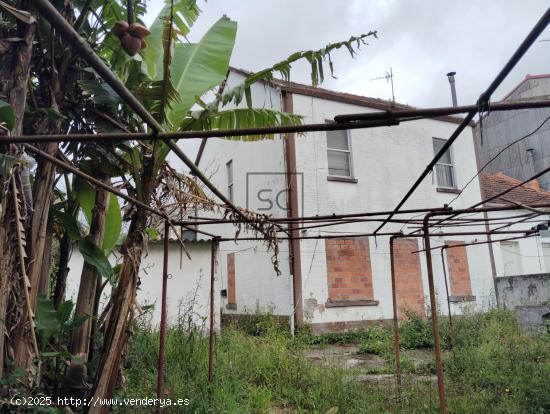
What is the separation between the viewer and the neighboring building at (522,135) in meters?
17.8

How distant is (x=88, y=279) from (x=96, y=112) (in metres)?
1.43

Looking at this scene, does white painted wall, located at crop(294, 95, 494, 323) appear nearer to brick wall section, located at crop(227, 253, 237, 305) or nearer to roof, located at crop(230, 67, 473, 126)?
roof, located at crop(230, 67, 473, 126)

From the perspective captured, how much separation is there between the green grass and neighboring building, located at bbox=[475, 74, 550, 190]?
1286cm

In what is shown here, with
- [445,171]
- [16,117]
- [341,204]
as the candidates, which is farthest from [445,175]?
[16,117]

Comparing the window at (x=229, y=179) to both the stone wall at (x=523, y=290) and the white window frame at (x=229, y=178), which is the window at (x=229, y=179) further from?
the stone wall at (x=523, y=290)

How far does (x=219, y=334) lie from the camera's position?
855 cm

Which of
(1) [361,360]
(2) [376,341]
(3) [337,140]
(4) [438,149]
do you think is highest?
(4) [438,149]

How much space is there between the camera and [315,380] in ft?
19.1

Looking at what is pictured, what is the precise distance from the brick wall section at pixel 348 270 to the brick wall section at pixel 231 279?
11.7ft

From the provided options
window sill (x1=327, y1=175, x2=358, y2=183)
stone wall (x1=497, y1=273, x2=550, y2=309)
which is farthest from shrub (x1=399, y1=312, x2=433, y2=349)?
window sill (x1=327, y1=175, x2=358, y2=183)

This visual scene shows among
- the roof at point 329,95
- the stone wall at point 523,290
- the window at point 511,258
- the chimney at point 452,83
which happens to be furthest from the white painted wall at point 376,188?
the chimney at point 452,83

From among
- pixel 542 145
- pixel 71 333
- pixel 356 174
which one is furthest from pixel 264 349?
pixel 542 145

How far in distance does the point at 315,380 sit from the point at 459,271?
8295mm

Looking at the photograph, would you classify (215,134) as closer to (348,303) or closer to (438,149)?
(348,303)
